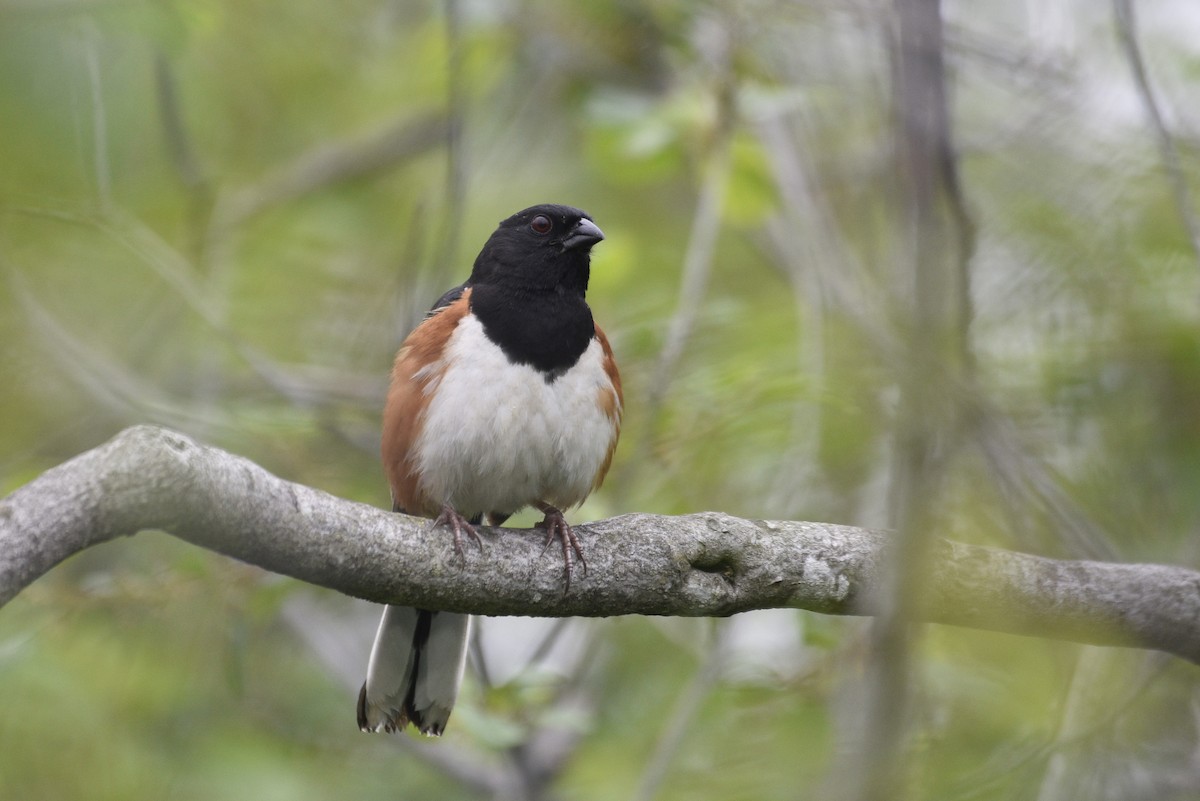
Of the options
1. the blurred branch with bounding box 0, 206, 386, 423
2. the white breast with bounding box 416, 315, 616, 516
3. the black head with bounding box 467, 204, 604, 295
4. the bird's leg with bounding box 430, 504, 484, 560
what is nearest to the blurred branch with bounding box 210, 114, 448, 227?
the blurred branch with bounding box 0, 206, 386, 423

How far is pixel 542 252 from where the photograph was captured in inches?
161

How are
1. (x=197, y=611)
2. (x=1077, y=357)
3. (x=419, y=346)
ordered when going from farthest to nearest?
1. (x=197, y=611)
2. (x=419, y=346)
3. (x=1077, y=357)

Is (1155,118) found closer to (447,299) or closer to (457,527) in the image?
(457,527)

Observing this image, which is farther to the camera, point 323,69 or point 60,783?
point 323,69

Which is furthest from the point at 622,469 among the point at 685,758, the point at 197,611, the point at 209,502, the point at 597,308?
the point at 209,502

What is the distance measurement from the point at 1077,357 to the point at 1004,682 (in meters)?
0.91

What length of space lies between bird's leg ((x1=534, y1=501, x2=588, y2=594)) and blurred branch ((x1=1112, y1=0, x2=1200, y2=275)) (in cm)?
165

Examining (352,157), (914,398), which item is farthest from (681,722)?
(352,157)

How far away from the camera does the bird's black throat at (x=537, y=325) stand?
3.73 m

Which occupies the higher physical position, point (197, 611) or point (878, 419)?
point (878, 419)

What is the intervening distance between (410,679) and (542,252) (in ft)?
4.72

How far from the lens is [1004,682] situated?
10.8ft

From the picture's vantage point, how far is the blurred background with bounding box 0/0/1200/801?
2736 mm

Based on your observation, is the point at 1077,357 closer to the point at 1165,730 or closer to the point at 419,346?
the point at 1165,730
